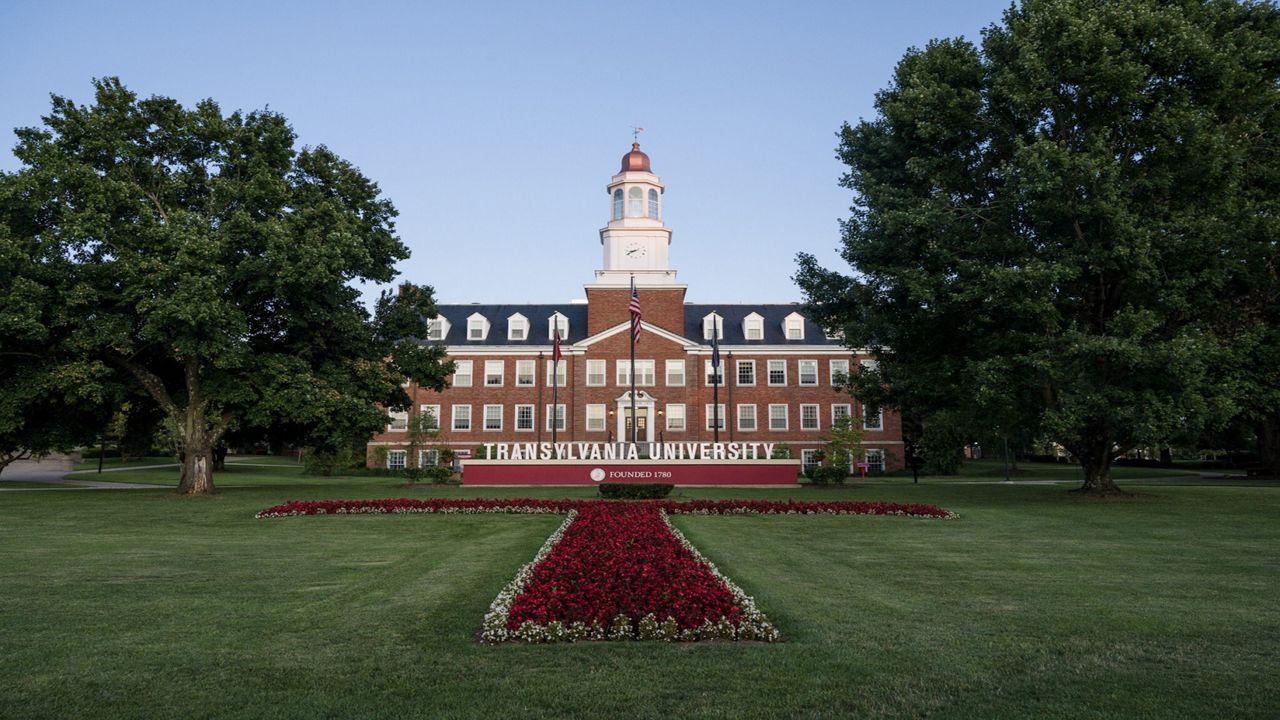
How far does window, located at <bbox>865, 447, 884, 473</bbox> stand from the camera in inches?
2357

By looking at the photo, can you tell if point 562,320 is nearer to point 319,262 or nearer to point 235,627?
point 319,262

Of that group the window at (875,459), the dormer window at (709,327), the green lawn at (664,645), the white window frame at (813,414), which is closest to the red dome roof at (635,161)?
the dormer window at (709,327)

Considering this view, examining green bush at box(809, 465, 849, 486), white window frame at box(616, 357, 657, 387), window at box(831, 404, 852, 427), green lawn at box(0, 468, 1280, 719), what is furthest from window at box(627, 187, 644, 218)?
green lawn at box(0, 468, 1280, 719)

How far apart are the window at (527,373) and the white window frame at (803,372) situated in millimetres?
19096

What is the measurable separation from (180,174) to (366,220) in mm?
6910

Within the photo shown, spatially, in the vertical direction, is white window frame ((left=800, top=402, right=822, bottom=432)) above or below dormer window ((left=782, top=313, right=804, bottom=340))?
below

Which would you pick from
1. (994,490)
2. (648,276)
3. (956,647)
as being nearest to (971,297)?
(994,490)

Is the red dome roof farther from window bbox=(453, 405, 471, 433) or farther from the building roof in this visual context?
window bbox=(453, 405, 471, 433)

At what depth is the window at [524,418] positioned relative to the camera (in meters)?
60.2

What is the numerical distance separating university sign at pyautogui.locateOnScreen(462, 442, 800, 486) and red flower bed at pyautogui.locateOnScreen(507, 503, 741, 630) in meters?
19.6

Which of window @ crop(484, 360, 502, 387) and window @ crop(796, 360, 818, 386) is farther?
window @ crop(484, 360, 502, 387)

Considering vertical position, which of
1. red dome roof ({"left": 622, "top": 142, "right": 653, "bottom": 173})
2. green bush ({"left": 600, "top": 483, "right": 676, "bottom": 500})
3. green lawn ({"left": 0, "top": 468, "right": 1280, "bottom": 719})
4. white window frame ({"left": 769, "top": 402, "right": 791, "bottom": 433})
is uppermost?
red dome roof ({"left": 622, "top": 142, "right": 653, "bottom": 173})

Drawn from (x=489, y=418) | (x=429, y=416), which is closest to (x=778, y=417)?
(x=489, y=418)

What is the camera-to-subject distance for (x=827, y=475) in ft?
124
